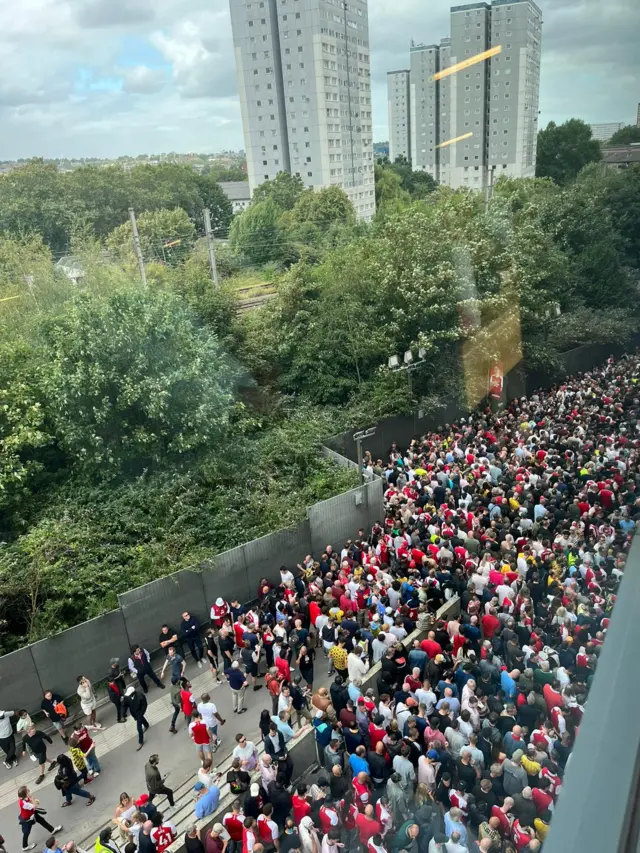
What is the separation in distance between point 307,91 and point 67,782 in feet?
106

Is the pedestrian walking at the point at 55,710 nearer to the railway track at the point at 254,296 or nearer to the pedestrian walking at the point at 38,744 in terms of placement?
the pedestrian walking at the point at 38,744

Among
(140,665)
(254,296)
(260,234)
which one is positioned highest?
(260,234)

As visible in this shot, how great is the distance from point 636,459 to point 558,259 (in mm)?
9863

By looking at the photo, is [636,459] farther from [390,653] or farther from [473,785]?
[473,785]

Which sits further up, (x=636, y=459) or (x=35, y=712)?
(x=636, y=459)

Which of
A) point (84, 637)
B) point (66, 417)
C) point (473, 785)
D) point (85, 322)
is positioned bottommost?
point (84, 637)

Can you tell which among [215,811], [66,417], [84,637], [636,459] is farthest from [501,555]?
[66,417]

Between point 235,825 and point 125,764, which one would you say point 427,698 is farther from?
point 125,764

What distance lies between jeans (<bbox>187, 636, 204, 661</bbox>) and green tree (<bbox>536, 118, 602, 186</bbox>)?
23929mm

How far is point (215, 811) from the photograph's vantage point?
14.7ft

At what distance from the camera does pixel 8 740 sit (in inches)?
229

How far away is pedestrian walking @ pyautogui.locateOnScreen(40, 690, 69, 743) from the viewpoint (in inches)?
234

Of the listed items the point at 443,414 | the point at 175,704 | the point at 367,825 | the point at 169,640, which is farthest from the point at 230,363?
the point at 367,825

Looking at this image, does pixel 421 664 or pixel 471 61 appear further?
pixel 471 61
